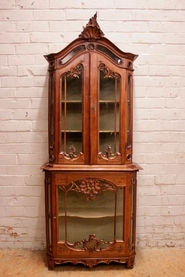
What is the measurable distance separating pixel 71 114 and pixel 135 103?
2.06 feet

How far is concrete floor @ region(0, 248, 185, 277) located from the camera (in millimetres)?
1863

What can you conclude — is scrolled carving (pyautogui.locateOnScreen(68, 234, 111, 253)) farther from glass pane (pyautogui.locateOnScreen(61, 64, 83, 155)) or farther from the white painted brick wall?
glass pane (pyautogui.locateOnScreen(61, 64, 83, 155))

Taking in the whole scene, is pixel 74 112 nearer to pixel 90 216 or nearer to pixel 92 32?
pixel 92 32

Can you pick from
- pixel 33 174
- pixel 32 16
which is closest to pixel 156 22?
pixel 32 16

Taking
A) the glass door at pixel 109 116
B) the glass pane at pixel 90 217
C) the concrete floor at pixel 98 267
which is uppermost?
the glass door at pixel 109 116

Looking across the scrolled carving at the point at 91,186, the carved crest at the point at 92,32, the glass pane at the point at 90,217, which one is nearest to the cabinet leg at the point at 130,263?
the glass pane at the point at 90,217

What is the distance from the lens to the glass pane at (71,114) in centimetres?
184

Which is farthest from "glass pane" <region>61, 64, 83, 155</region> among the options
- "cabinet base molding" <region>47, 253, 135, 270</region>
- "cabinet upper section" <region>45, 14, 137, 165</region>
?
"cabinet base molding" <region>47, 253, 135, 270</region>

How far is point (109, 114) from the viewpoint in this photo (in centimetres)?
187

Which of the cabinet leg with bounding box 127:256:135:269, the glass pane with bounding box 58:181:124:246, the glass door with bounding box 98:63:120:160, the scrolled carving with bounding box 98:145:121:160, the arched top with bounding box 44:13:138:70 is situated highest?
the arched top with bounding box 44:13:138:70

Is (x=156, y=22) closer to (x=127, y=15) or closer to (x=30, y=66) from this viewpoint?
(x=127, y=15)

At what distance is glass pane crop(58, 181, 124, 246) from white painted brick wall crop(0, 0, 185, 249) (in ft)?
1.29

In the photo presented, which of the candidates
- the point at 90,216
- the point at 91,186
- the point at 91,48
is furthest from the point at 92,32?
the point at 90,216

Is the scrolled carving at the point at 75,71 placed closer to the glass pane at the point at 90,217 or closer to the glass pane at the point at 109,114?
the glass pane at the point at 109,114
